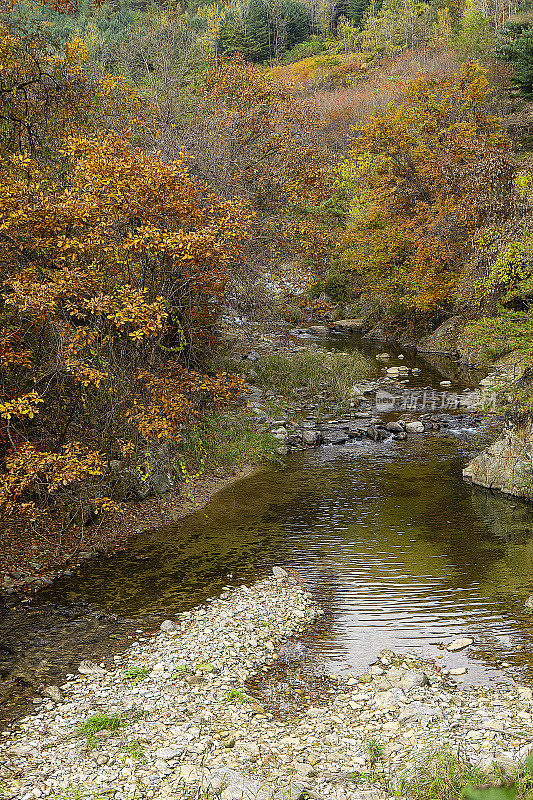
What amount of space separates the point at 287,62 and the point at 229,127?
75.2 metres

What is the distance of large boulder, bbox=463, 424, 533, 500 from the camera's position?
1578 centimetres

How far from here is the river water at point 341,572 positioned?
375 inches

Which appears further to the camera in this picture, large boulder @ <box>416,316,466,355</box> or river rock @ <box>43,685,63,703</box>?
large boulder @ <box>416,316,466,355</box>

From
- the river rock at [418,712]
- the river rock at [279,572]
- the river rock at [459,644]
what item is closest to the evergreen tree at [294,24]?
the river rock at [279,572]

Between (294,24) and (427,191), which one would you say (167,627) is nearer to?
(427,191)

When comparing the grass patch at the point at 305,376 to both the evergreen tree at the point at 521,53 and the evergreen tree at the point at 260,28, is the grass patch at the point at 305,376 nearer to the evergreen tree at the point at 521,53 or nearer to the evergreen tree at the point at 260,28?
the evergreen tree at the point at 521,53

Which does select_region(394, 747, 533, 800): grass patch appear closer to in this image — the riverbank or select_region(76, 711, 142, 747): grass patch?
select_region(76, 711, 142, 747): grass patch

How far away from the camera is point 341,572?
12156 millimetres

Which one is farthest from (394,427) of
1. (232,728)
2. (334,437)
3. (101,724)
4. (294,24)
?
(294,24)

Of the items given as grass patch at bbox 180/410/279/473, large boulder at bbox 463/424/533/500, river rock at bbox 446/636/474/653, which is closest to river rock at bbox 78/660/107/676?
river rock at bbox 446/636/474/653

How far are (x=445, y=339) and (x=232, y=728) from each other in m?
30.5

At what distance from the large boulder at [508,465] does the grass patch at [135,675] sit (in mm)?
10541

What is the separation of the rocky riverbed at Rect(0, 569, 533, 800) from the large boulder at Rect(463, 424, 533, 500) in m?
7.24

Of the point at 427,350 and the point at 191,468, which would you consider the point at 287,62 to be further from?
the point at 191,468
